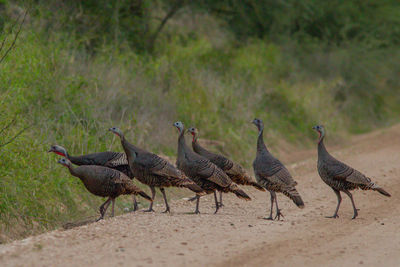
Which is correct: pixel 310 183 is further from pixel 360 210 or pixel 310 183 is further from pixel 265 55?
pixel 265 55

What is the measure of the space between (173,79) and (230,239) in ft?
26.0

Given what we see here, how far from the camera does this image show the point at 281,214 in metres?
8.01

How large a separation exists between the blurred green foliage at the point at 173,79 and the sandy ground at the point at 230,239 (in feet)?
4.91

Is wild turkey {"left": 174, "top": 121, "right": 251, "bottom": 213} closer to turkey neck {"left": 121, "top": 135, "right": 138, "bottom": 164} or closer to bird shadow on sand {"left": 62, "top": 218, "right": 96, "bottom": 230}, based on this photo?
turkey neck {"left": 121, "top": 135, "right": 138, "bottom": 164}

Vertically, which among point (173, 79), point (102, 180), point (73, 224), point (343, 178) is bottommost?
point (73, 224)

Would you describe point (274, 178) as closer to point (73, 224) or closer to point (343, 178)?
point (343, 178)

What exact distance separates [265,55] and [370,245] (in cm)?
1315

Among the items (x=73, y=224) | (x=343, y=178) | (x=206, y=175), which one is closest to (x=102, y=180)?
(x=73, y=224)

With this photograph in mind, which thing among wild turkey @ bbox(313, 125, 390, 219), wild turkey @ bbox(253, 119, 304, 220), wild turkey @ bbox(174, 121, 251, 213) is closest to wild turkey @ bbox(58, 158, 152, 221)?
wild turkey @ bbox(174, 121, 251, 213)

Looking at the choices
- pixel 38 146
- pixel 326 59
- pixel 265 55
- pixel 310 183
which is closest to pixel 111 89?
pixel 38 146

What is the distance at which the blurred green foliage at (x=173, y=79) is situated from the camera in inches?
349

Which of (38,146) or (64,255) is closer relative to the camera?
(64,255)

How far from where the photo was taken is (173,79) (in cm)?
1424

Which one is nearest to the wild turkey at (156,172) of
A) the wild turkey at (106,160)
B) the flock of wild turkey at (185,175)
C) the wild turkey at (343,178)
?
the flock of wild turkey at (185,175)
